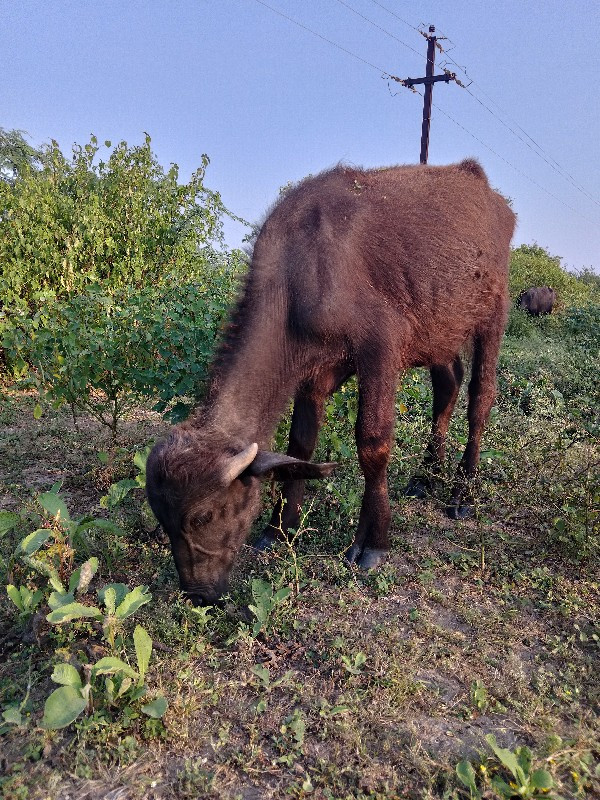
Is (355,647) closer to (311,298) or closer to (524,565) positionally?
(524,565)

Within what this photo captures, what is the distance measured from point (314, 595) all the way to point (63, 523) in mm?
1464

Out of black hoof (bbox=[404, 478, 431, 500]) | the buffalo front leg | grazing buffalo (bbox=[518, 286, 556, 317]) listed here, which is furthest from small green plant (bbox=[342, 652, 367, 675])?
grazing buffalo (bbox=[518, 286, 556, 317])

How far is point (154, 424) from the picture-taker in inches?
270

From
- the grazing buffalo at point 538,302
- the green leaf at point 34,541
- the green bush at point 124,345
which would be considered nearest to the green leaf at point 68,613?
the green leaf at point 34,541

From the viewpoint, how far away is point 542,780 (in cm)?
203

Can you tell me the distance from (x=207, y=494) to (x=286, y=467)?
458 mm

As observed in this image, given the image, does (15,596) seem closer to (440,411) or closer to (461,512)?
(461,512)

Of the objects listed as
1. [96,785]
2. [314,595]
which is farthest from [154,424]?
[96,785]

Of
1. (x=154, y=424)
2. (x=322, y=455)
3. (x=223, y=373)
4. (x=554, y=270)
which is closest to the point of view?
(x=223, y=373)

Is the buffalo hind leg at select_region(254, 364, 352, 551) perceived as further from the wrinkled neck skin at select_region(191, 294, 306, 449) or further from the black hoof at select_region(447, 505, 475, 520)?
the black hoof at select_region(447, 505, 475, 520)

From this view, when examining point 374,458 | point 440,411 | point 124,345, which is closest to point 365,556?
point 374,458

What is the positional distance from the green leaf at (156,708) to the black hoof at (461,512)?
285 centimetres

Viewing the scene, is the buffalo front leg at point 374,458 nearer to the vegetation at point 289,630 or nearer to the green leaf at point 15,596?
the vegetation at point 289,630

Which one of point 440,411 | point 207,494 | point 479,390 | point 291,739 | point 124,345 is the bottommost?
point 291,739
